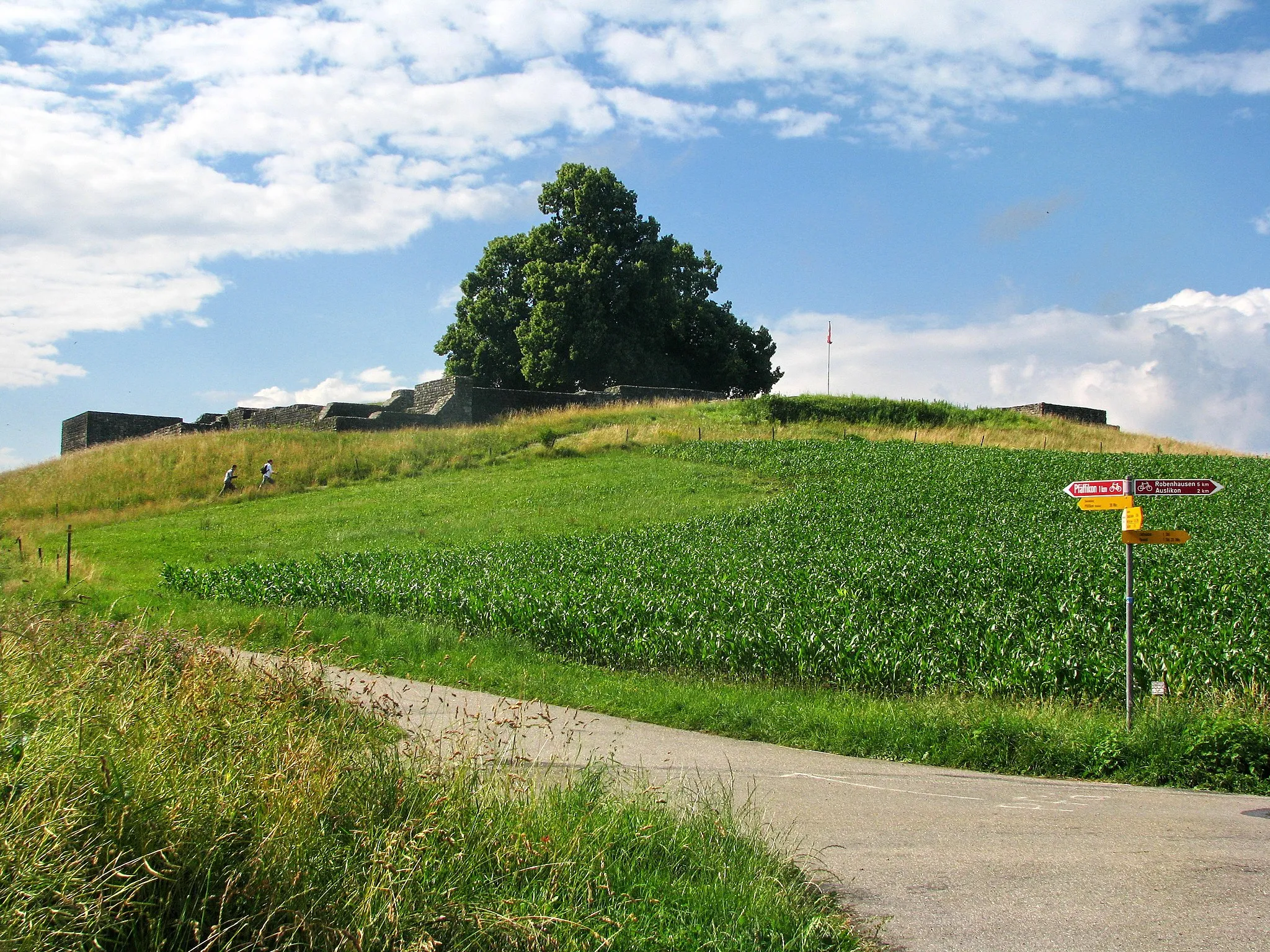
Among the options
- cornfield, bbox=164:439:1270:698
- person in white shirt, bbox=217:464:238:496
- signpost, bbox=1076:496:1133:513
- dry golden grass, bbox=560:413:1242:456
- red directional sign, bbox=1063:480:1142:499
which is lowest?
cornfield, bbox=164:439:1270:698

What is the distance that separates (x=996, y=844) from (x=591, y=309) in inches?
1791

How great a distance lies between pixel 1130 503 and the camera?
380 inches

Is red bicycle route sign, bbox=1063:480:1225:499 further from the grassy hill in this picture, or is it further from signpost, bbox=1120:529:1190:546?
the grassy hill

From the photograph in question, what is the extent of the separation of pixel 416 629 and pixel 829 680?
605 cm

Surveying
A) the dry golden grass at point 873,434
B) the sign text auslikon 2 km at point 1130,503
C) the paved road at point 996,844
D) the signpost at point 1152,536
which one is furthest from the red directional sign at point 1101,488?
the dry golden grass at point 873,434

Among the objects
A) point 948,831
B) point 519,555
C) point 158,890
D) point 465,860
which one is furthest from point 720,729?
point 519,555

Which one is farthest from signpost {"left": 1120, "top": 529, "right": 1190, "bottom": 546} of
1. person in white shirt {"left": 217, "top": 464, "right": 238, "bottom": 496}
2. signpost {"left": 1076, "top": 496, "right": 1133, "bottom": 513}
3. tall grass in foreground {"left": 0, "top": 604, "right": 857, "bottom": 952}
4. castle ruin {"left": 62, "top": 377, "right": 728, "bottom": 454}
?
castle ruin {"left": 62, "top": 377, "right": 728, "bottom": 454}

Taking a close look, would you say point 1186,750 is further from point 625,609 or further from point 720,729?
point 625,609

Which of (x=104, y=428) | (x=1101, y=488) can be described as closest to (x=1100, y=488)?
(x=1101, y=488)

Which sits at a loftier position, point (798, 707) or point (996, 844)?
point (996, 844)

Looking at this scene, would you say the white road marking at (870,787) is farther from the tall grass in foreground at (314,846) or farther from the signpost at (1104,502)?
the signpost at (1104,502)

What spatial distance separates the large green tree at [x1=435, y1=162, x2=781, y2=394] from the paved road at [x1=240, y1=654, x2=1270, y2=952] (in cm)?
4243

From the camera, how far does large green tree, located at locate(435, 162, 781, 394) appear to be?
5034 centimetres

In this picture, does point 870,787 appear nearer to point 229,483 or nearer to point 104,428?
point 229,483
